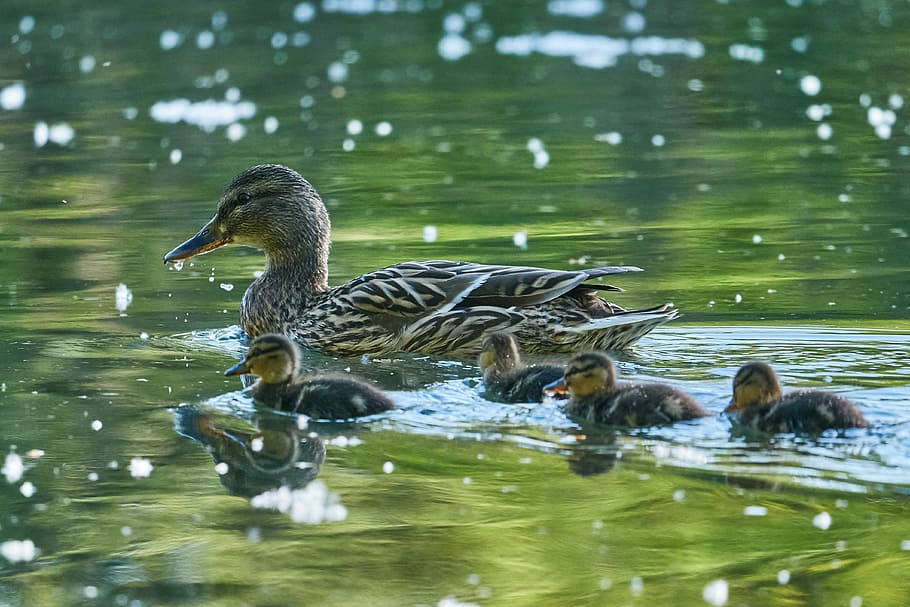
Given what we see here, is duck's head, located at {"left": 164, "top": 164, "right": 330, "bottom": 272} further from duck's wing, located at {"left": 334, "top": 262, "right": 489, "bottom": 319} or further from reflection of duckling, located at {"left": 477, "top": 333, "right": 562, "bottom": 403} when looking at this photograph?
reflection of duckling, located at {"left": 477, "top": 333, "right": 562, "bottom": 403}

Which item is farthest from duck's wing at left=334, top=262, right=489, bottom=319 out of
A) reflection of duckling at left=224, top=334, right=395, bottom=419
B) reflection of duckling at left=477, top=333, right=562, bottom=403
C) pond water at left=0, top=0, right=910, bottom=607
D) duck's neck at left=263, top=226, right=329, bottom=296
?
reflection of duckling at left=224, top=334, right=395, bottom=419

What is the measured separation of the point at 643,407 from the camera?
6.42 m

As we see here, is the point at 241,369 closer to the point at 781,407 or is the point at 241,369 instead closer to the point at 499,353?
the point at 499,353

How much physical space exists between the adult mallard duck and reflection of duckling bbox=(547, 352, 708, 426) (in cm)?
102

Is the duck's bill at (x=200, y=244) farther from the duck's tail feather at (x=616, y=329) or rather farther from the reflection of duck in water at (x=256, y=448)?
the duck's tail feather at (x=616, y=329)

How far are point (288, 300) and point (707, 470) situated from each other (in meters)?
3.40

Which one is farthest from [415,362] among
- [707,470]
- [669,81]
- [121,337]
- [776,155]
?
[669,81]

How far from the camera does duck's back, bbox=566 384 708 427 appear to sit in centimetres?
639

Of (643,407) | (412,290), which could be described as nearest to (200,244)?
(412,290)

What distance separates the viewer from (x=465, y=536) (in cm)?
543

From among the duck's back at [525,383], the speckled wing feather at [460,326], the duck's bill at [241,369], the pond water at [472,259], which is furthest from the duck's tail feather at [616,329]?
the duck's bill at [241,369]

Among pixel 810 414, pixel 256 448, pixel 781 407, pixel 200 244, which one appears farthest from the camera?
pixel 200 244

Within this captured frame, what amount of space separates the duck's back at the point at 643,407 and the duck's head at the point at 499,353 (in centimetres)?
81

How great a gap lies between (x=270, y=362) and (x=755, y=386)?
6.61ft
